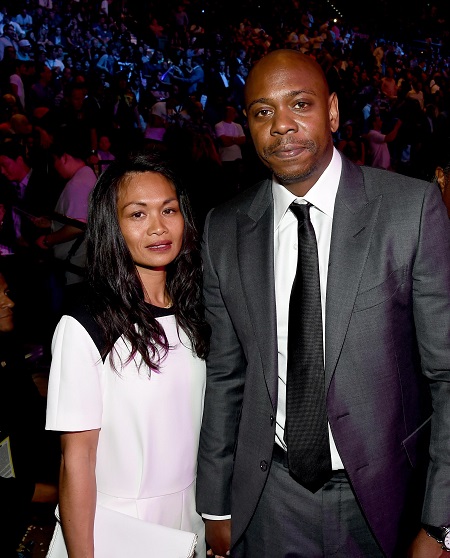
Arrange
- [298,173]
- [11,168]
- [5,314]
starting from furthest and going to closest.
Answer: [11,168]
[5,314]
[298,173]

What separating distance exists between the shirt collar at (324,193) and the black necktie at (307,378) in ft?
0.27

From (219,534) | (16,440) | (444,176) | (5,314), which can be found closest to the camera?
(219,534)

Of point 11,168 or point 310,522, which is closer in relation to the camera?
point 310,522

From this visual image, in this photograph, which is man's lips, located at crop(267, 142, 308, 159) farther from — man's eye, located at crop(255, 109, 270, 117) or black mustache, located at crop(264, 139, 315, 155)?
man's eye, located at crop(255, 109, 270, 117)

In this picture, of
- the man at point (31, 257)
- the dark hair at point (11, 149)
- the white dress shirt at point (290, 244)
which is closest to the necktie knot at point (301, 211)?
the white dress shirt at point (290, 244)

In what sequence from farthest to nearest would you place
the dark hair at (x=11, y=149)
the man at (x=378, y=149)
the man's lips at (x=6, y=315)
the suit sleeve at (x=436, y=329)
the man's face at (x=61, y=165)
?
the man at (x=378, y=149)
the dark hair at (x=11, y=149)
the man's face at (x=61, y=165)
the man's lips at (x=6, y=315)
the suit sleeve at (x=436, y=329)

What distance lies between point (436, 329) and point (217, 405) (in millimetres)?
726

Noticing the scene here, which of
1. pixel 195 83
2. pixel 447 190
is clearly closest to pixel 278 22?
pixel 195 83

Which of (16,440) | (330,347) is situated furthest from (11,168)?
(330,347)

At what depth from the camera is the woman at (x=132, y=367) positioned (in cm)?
159

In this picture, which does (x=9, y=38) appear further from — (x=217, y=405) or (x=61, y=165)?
(x=217, y=405)

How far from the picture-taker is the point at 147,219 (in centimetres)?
175

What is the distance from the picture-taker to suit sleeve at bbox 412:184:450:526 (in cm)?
150

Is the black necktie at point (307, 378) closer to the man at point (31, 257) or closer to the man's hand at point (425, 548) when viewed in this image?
the man's hand at point (425, 548)
